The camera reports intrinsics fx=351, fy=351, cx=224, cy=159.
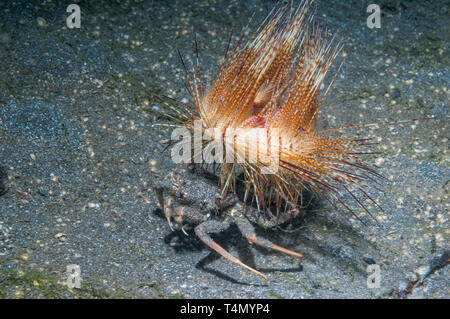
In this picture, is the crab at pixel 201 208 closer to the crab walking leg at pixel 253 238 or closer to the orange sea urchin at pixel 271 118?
the crab walking leg at pixel 253 238

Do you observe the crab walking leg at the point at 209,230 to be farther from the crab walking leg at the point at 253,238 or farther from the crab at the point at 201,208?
the crab walking leg at the point at 253,238

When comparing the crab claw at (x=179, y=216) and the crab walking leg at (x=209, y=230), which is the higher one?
the crab claw at (x=179, y=216)

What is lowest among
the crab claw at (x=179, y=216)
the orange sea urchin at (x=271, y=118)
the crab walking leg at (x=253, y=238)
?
the crab walking leg at (x=253, y=238)

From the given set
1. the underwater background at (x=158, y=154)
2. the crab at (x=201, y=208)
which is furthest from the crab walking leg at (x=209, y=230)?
the underwater background at (x=158, y=154)

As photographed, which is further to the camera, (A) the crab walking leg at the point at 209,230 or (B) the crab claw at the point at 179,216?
(B) the crab claw at the point at 179,216

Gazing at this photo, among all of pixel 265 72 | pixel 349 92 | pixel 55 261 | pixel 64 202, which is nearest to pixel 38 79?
pixel 64 202

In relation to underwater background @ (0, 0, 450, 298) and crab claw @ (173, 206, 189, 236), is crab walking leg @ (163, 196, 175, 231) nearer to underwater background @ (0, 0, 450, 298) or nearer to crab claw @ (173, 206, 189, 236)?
crab claw @ (173, 206, 189, 236)

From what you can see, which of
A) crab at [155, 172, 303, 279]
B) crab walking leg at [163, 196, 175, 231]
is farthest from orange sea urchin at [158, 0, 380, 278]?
crab walking leg at [163, 196, 175, 231]

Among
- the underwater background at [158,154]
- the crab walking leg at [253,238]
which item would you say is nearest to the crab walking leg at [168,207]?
the underwater background at [158,154]
